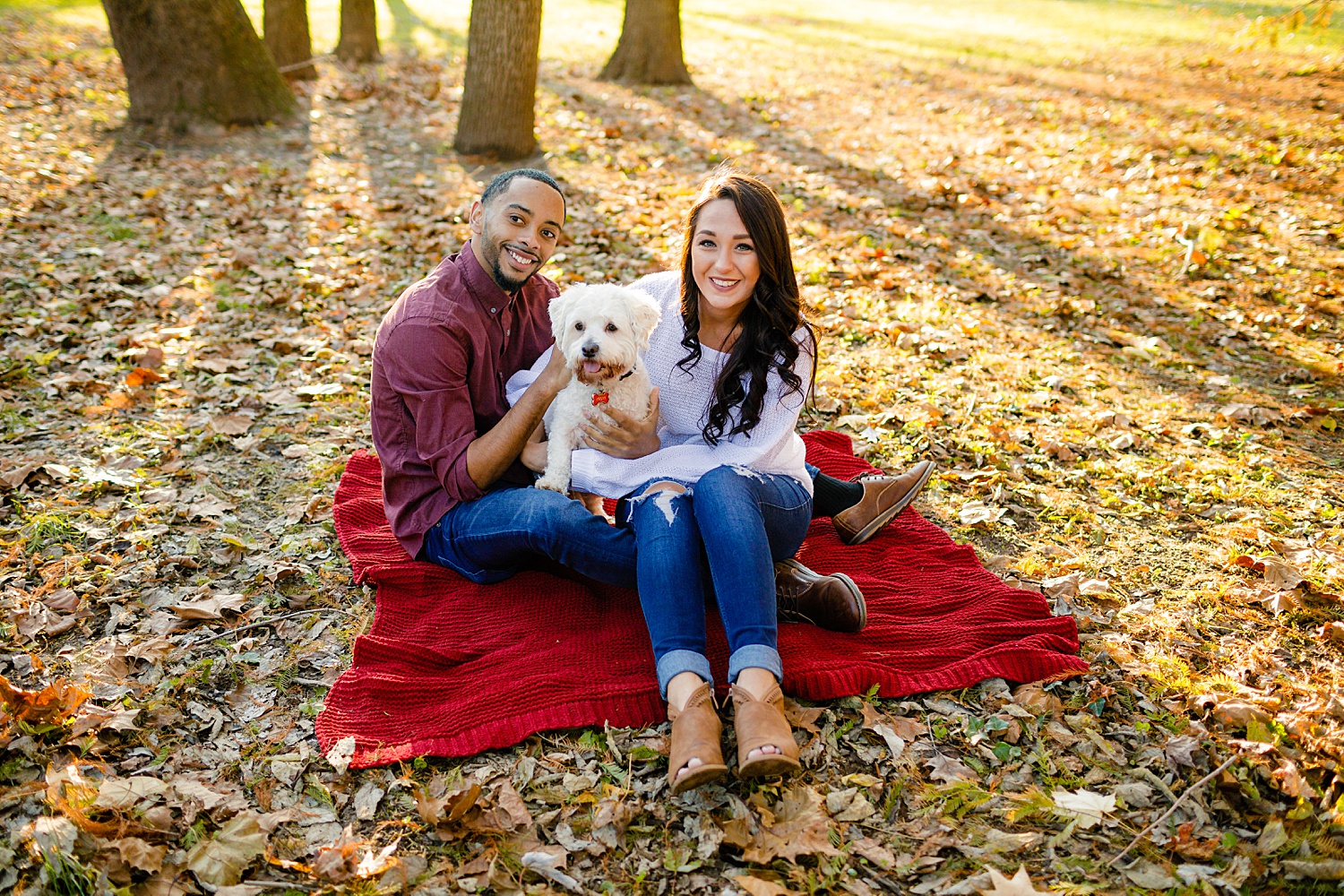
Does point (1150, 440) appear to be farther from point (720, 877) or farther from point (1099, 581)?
point (720, 877)

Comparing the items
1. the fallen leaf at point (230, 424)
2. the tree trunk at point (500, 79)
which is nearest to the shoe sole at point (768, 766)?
the fallen leaf at point (230, 424)

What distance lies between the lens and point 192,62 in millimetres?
8727

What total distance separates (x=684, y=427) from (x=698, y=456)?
23 centimetres

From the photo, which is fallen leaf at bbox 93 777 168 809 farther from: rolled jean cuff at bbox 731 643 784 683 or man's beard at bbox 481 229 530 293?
man's beard at bbox 481 229 530 293

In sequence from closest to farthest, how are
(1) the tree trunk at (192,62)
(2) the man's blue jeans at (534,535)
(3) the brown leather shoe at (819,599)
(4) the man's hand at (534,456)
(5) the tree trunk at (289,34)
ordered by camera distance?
(2) the man's blue jeans at (534,535) → (3) the brown leather shoe at (819,599) → (4) the man's hand at (534,456) → (1) the tree trunk at (192,62) → (5) the tree trunk at (289,34)

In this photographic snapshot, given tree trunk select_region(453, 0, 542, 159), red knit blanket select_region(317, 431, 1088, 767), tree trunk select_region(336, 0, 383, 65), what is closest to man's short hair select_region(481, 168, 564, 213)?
red knit blanket select_region(317, 431, 1088, 767)

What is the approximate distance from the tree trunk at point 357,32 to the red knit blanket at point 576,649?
36.7 feet

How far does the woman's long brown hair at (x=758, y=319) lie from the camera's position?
10.4ft

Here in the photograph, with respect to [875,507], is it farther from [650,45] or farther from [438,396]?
[650,45]

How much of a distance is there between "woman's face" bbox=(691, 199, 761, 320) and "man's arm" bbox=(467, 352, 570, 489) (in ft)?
2.07

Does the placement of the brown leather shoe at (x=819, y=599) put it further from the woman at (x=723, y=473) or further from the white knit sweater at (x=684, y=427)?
the white knit sweater at (x=684, y=427)

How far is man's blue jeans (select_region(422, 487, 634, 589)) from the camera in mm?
3082

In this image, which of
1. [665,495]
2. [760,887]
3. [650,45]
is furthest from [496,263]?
[650,45]

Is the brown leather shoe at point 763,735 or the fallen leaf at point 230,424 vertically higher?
the brown leather shoe at point 763,735
